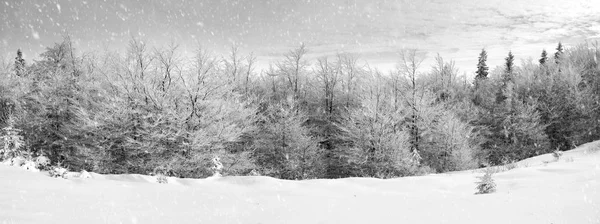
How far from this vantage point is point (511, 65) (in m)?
61.3

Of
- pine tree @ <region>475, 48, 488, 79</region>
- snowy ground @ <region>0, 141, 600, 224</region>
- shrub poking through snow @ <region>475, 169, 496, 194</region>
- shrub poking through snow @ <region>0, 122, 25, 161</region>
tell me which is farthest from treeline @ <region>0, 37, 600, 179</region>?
shrub poking through snow @ <region>475, 169, 496, 194</region>

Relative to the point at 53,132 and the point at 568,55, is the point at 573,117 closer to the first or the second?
the point at 568,55

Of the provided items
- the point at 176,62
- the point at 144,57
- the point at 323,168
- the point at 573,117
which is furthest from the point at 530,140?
the point at 144,57

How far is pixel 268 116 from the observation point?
3678 cm

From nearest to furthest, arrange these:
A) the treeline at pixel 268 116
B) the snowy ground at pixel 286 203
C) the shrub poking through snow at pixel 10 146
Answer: the snowy ground at pixel 286 203 → the shrub poking through snow at pixel 10 146 → the treeline at pixel 268 116

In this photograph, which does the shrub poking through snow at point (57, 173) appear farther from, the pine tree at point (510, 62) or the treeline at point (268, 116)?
the pine tree at point (510, 62)

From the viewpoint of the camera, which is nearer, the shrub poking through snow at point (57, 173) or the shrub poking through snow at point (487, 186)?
the shrub poking through snow at point (487, 186)

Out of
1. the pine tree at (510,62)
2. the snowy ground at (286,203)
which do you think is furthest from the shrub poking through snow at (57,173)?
the pine tree at (510,62)

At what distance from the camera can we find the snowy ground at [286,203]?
223 inches

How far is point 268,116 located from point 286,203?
1172 inches

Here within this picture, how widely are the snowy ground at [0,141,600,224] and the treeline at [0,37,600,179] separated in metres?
14.3

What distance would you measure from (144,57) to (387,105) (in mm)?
21646

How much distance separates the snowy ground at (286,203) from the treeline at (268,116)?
14342 millimetres

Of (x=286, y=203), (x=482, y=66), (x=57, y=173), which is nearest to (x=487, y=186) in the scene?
(x=286, y=203)
